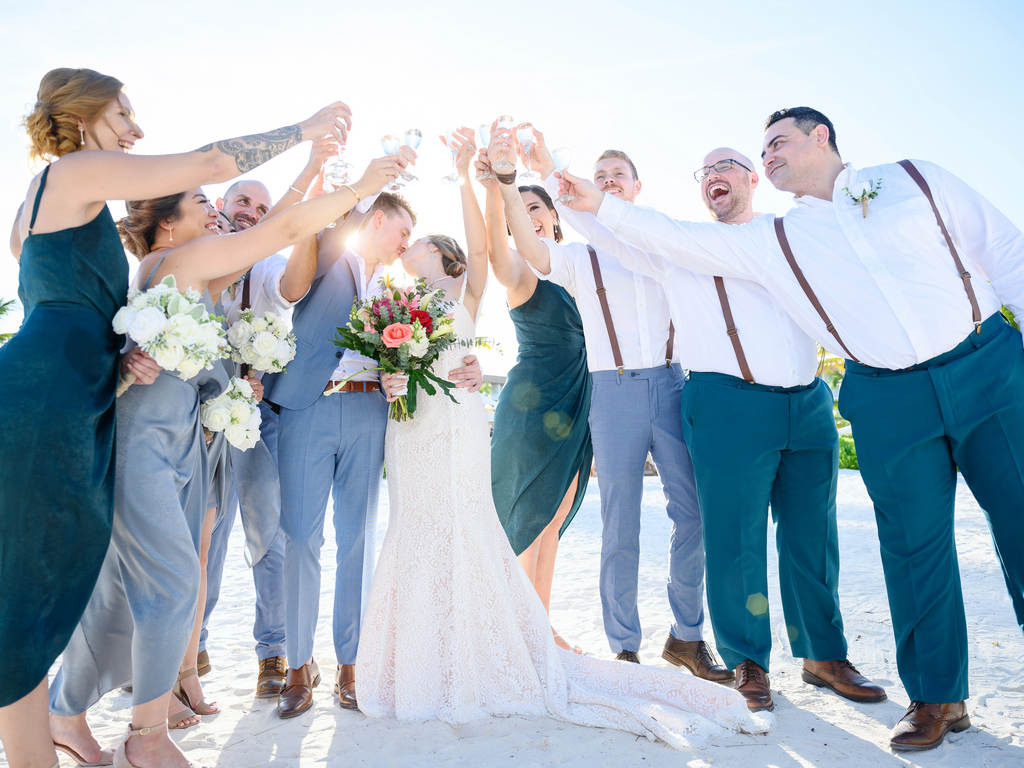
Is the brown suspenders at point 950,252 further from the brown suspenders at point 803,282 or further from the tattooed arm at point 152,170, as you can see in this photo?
the tattooed arm at point 152,170

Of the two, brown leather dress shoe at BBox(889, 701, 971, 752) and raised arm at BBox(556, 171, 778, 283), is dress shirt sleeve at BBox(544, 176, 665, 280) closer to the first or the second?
raised arm at BBox(556, 171, 778, 283)

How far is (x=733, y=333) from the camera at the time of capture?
425 centimetres

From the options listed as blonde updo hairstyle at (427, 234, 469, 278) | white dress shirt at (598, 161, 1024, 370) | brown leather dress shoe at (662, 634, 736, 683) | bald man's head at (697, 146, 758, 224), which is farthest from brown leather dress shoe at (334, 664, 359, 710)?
bald man's head at (697, 146, 758, 224)

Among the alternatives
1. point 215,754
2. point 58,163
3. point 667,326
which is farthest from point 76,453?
point 667,326

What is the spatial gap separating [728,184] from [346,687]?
3.88 metres

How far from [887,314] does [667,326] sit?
1506 millimetres

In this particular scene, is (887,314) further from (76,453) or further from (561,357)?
(76,453)

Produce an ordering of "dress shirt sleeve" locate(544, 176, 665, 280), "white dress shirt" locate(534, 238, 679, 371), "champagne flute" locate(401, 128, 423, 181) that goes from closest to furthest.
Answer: "champagne flute" locate(401, 128, 423, 181)
"dress shirt sleeve" locate(544, 176, 665, 280)
"white dress shirt" locate(534, 238, 679, 371)

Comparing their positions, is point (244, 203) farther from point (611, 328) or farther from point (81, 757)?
point (81, 757)

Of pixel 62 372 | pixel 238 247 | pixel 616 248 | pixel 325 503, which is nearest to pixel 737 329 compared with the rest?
pixel 616 248

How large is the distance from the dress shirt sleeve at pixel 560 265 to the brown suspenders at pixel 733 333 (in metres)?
1.18

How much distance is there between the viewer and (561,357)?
5.30m

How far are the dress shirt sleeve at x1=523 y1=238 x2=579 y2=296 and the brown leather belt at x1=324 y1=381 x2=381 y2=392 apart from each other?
142 cm

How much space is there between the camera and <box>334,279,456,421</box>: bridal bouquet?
4.09 metres
